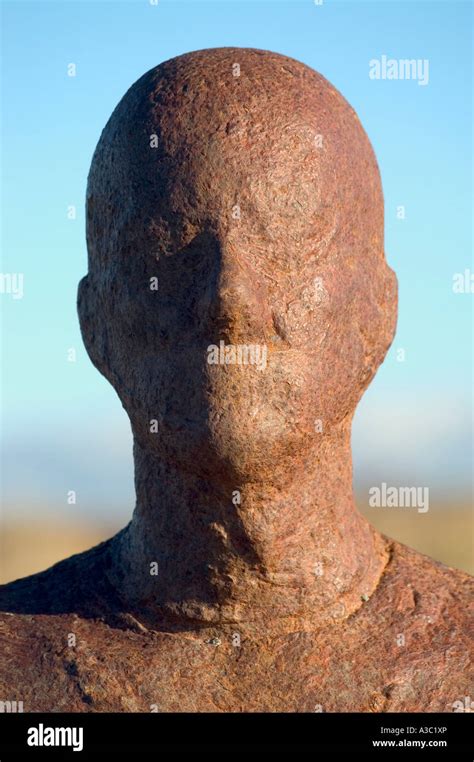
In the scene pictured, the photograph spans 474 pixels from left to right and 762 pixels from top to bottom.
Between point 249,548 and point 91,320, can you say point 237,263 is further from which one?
point 249,548

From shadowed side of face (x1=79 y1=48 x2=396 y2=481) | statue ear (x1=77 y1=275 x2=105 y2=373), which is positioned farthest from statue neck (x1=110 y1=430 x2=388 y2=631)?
statue ear (x1=77 y1=275 x2=105 y2=373)

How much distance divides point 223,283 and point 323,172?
0.84 meters

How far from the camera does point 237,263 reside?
650 cm

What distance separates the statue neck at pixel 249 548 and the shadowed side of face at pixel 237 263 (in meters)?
0.18

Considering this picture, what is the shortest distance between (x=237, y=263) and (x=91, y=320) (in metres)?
1.24

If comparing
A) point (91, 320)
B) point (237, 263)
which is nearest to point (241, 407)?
point (237, 263)

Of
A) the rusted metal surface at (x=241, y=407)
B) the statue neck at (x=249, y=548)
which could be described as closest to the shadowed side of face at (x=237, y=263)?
the rusted metal surface at (x=241, y=407)

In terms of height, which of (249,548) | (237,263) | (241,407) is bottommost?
(249,548)

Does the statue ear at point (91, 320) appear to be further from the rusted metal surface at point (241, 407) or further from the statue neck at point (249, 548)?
the statue neck at point (249, 548)

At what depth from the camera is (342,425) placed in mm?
7066

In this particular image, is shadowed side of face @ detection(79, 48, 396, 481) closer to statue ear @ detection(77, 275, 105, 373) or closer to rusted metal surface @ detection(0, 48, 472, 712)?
rusted metal surface @ detection(0, 48, 472, 712)

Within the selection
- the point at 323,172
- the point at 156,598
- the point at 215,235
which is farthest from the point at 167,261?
the point at 156,598

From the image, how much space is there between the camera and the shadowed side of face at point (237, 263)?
21.4ft
